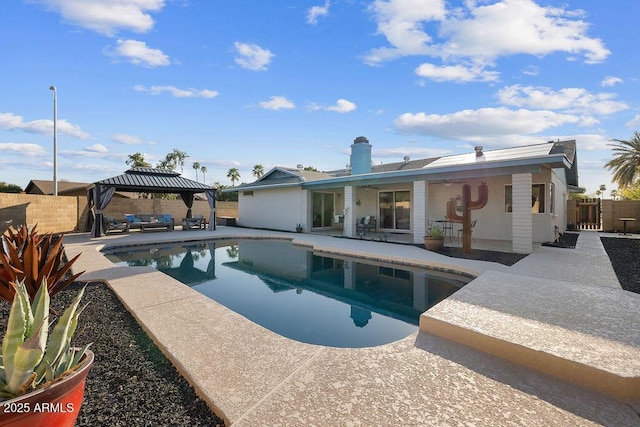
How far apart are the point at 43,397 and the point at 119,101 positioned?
12.7 meters

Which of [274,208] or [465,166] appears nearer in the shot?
[465,166]

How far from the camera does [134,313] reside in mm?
3928

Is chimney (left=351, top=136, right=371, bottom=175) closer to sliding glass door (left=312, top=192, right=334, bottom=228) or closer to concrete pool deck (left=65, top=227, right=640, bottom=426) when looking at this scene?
sliding glass door (left=312, top=192, right=334, bottom=228)

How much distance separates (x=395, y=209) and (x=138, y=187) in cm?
1254

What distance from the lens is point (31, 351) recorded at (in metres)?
1.41

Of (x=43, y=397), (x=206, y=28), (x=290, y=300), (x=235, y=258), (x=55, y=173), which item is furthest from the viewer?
(x=55, y=173)

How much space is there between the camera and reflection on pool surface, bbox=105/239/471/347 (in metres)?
4.25

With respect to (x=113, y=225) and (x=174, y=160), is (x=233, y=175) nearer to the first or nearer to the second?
(x=174, y=160)

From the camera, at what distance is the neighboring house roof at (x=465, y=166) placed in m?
8.30

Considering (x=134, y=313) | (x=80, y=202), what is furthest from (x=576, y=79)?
(x=80, y=202)

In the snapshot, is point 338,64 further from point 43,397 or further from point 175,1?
point 43,397

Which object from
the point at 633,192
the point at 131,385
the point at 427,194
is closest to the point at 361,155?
the point at 427,194

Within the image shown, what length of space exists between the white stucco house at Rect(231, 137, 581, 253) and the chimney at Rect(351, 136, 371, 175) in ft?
0.19

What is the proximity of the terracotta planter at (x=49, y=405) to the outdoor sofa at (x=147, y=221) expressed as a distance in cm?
1482
